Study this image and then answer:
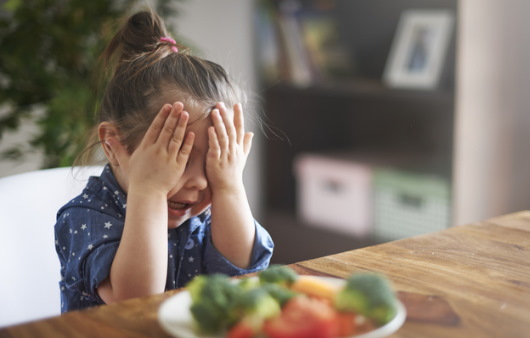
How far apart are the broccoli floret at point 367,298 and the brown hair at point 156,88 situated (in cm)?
45

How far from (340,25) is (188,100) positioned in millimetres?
1886

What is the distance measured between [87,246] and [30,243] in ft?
0.56

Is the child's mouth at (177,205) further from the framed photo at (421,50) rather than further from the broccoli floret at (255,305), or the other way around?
the framed photo at (421,50)

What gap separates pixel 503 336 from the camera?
62 cm

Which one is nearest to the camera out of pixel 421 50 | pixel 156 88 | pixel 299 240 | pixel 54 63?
→ pixel 156 88

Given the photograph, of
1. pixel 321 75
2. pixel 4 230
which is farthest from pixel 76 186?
pixel 321 75

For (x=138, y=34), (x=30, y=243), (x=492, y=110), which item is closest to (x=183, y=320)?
(x=30, y=243)

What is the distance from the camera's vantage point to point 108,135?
105 cm

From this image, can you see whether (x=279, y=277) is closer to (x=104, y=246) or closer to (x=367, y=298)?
(x=367, y=298)

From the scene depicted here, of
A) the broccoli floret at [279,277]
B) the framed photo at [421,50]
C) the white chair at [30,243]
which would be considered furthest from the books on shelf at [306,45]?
the broccoli floret at [279,277]

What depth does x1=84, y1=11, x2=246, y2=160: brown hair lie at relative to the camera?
1.02 metres

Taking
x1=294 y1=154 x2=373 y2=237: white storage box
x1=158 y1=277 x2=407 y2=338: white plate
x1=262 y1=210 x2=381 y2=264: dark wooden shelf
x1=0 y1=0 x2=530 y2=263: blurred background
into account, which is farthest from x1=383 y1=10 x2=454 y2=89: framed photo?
x1=158 y1=277 x2=407 y2=338: white plate

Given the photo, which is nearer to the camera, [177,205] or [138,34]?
[177,205]

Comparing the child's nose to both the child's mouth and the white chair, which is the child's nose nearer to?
the child's mouth
